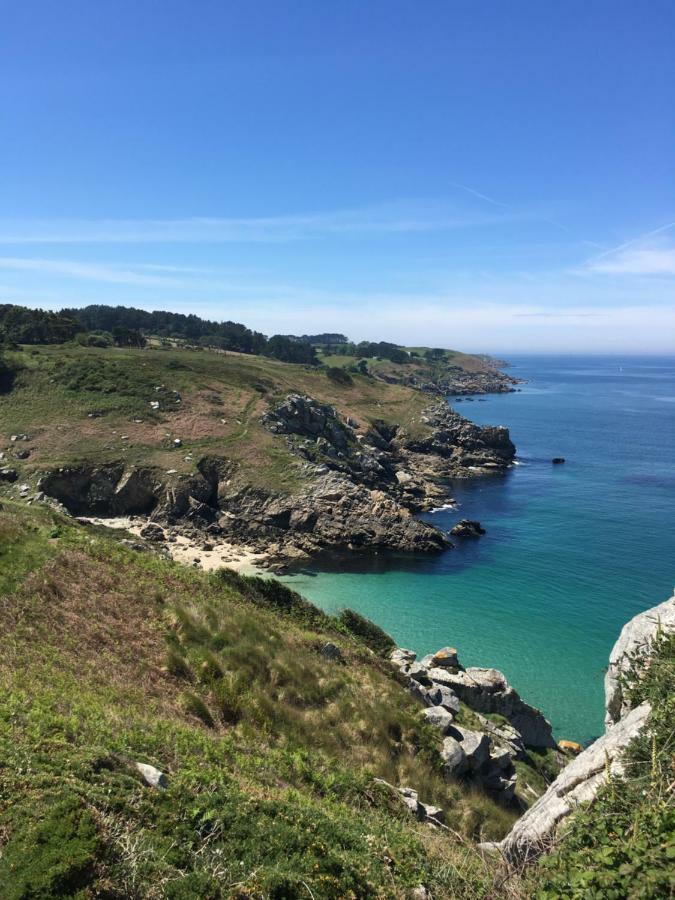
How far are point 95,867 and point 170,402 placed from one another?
66.9 meters

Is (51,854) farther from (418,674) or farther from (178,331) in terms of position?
(178,331)

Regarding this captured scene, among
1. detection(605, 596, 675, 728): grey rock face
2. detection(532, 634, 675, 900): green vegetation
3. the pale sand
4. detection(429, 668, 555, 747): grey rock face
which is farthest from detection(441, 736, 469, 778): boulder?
the pale sand

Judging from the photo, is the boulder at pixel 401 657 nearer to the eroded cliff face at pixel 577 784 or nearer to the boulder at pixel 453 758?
the boulder at pixel 453 758

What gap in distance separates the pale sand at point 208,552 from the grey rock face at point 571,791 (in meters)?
34.1

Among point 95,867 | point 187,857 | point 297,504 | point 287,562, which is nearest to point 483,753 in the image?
point 187,857

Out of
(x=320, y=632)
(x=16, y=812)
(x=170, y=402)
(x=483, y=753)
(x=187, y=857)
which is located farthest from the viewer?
(x=170, y=402)

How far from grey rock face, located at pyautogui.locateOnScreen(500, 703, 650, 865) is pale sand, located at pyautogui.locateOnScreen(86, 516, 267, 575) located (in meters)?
34.1

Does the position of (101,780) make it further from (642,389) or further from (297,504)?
(642,389)

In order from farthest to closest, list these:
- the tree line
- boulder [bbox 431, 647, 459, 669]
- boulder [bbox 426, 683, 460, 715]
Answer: the tree line → boulder [bbox 431, 647, 459, 669] → boulder [bbox 426, 683, 460, 715]

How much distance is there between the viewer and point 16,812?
690 cm

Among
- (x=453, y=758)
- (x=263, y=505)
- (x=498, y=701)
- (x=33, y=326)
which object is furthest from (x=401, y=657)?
(x=33, y=326)

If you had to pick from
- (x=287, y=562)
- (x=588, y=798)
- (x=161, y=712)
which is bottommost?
Result: (x=287, y=562)

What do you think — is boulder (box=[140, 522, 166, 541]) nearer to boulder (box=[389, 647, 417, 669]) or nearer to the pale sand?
the pale sand

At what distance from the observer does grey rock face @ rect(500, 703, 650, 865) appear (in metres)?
8.77
